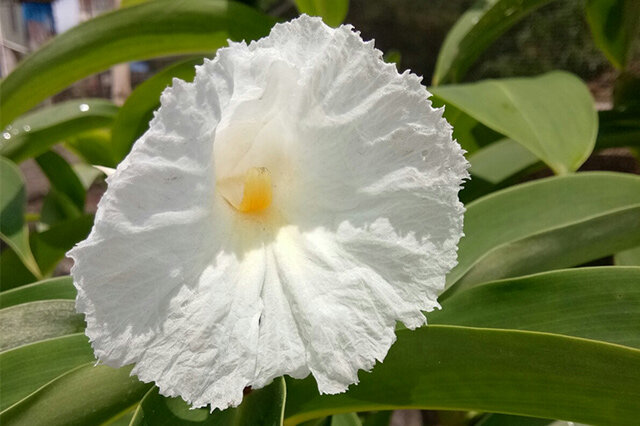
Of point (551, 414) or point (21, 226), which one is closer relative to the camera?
point (551, 414)

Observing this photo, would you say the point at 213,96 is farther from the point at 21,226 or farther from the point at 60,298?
the point at 21,226

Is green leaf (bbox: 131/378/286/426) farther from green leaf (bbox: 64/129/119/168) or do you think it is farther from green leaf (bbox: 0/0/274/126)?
green leaf (bbox: 64/129/119/168)

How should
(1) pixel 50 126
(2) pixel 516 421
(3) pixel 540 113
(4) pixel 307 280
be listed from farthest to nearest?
(1) pixel 50 126 < (3) pixel 540 113 < (2) pixel 516 421 < (4) pixel 307 280

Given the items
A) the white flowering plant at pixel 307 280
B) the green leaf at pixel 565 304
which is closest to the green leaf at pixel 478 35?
the white flowering plant at pixel 307 280

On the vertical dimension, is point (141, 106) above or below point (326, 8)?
below

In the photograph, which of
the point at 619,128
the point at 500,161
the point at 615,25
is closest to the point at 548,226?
the point at 500,161

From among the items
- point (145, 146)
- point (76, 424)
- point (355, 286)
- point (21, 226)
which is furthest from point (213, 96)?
point (21, 226)

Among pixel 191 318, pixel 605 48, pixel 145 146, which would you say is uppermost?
pixel 605 48

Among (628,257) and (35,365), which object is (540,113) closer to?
(628,257)
